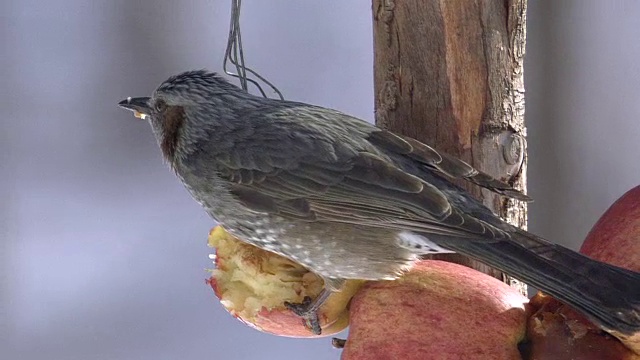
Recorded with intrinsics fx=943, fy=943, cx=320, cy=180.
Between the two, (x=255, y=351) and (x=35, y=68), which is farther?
(x=255, y=351)

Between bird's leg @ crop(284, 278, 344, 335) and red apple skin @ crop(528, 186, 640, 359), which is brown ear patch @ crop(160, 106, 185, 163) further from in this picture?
red apple skin @ crop(528, 186, 640, 359)

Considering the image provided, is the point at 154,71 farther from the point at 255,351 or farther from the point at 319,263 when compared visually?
the point at 319,263

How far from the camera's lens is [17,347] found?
355cm

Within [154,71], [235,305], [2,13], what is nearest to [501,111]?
[235,305]

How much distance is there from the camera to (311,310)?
186 centimetres

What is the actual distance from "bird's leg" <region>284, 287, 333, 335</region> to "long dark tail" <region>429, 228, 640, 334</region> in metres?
0.31

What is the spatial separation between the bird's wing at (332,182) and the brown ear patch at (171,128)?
18 centimetres

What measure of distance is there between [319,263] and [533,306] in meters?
0.43

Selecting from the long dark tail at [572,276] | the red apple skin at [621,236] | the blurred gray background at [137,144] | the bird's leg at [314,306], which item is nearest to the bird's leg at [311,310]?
the bird's leg at [314,306]

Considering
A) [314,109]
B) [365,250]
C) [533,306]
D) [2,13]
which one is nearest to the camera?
[533,306]

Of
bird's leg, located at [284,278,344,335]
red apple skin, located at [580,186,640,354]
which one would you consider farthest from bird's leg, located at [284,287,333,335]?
red apple skin, located at [580,186,640,354]

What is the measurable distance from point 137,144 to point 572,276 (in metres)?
2.38

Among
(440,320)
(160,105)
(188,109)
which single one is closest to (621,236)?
(440,320)

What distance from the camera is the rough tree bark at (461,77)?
1.93 meters
